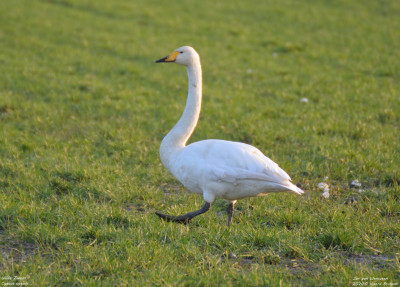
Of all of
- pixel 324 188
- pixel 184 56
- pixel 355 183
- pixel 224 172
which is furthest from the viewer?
pixel 355 183

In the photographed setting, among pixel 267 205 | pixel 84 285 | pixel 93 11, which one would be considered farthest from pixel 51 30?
pixel 84 285

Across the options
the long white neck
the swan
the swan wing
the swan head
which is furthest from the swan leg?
the swan head

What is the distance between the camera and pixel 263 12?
17562 mm

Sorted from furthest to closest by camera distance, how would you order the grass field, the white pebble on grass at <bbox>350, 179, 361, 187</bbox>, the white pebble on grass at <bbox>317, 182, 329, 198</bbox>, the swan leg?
the white pebble on grass at <bbox>350, 179, 361, 187</bbox>
the white pebble on grass at <bbox>317, 182, 329, 198</bbox>
the swan leg
the grass field

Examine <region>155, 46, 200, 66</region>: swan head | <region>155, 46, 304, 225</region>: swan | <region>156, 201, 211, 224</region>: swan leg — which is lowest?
<region>156, 201, 211, 224</region>: swan leg

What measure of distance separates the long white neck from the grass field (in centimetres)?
64

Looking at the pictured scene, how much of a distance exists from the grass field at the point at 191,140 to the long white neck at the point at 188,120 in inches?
25.0

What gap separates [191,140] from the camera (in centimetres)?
705

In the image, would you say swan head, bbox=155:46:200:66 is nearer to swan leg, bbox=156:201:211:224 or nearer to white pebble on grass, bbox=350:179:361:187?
swan leg, bbox=156:201:211:224

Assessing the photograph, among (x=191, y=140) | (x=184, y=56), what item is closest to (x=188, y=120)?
(x=184, y=56)

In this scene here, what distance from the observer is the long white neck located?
457cm

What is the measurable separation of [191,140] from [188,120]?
92.2 inches

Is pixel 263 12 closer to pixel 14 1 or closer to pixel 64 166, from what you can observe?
pixel 14 1

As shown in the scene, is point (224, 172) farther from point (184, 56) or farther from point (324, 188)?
point (324, 188)
